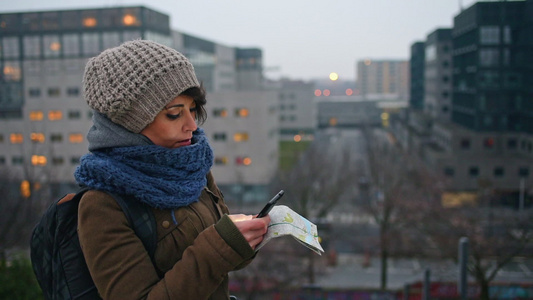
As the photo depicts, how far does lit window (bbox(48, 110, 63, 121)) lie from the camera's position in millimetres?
38138

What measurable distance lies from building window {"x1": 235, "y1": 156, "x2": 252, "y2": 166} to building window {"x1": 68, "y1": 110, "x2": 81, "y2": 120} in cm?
1260

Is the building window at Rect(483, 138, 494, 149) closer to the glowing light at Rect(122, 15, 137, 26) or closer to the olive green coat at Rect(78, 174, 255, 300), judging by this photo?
the glowing light at Rect(122, 15, 137, 26)

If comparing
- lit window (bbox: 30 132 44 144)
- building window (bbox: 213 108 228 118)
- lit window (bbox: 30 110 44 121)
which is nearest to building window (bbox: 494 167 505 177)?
building window (bbox: 213 108 228 118)

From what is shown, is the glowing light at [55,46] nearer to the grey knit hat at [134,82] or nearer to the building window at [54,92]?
the building window at [54,92]

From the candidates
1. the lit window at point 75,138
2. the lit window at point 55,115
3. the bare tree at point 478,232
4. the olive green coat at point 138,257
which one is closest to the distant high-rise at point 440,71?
the bare tree at point 478,232

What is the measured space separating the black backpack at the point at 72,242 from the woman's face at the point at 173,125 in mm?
290

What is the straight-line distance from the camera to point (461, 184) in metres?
36.1

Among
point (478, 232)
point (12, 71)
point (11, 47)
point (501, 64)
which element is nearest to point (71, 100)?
point (12, 71)

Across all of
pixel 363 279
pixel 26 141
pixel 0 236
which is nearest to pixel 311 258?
pixel 363 279

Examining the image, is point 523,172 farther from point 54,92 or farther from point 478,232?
point 54,92

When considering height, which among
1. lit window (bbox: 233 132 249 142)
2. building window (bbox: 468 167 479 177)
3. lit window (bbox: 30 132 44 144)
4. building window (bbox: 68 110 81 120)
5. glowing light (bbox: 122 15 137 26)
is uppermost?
glowing light (bbox: 122 15 137 26)

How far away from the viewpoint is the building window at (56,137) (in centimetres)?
3822

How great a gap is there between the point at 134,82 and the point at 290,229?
83 centimetres

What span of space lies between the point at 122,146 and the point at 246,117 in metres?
35.8
